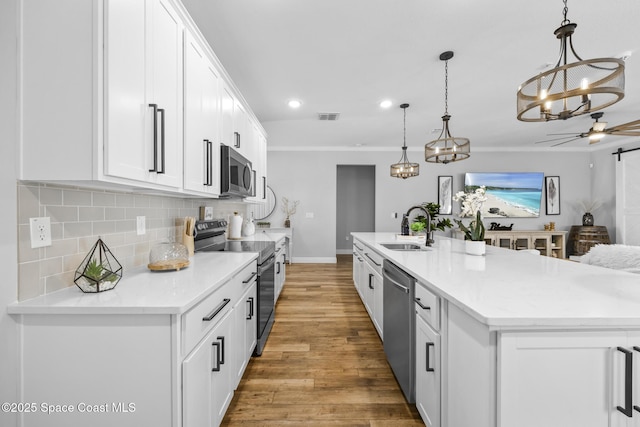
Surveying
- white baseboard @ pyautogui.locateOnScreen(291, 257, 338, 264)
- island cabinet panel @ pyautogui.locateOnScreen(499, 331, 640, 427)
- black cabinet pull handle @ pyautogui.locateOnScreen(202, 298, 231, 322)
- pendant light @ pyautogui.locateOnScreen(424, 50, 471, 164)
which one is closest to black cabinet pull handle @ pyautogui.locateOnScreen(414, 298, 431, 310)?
island cabinet panel @ pyautogui.locateOnScreen(499, 331, 640, 427)

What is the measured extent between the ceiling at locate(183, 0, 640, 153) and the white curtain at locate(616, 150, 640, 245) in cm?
162

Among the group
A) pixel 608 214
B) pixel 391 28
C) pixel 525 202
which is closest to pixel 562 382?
pixel 391 28

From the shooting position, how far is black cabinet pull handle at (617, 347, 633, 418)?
2.88ft

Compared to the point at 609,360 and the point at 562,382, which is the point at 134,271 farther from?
the point at 609,360

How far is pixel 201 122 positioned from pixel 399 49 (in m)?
1.97

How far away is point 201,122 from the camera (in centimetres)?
191

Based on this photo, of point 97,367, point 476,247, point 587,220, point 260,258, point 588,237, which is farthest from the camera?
point 587,220

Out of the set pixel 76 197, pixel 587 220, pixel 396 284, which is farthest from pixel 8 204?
pixel 587 220

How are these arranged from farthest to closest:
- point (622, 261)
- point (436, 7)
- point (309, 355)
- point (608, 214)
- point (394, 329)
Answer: point (608, 214)
point (622, 261)
point (309, 355)
point (436, 7)
point (394, 329)

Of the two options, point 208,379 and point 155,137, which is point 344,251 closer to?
point 208,379

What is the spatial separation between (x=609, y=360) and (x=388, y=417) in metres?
1.14

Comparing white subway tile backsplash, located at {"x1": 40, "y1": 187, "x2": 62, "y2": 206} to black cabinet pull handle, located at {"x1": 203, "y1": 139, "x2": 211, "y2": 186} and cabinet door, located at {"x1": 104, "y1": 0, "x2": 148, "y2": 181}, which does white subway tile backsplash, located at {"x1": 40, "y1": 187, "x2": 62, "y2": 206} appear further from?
black cabinet pull handle, located at {"x1": 203, "y1": 139, "x2": 211, "y2": 186}

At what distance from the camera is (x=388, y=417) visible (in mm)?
1646

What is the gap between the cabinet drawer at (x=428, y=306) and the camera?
133cm
